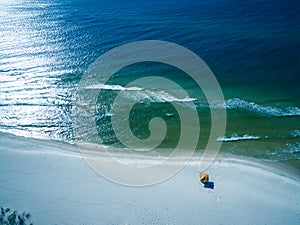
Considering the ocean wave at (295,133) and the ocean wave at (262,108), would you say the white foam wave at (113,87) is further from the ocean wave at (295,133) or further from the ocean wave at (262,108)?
the ocean wave at (295,133)

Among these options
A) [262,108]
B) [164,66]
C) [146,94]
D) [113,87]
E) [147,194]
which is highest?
[164,66]

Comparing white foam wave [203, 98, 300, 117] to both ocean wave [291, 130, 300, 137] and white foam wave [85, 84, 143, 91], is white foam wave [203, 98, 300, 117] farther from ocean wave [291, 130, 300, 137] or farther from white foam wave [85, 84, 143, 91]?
white foam wave [85, 84, 143, 91]

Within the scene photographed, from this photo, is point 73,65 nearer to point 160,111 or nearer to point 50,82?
point 50,82

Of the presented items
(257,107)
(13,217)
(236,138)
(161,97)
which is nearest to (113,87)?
(161,97)

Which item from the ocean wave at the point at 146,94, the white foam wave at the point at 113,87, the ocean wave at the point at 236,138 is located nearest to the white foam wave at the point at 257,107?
the ocean wave at the point at 146,94

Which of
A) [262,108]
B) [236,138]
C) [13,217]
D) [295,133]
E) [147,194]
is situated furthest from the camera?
[262,108]

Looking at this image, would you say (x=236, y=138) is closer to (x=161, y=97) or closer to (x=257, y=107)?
(x=257, y=107)
